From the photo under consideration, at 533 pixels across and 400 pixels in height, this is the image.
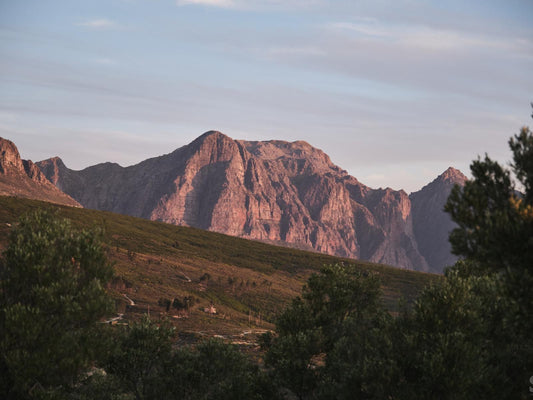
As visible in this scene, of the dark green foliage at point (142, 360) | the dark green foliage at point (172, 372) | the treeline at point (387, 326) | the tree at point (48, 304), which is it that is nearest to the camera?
the treeline at point (387, 326)

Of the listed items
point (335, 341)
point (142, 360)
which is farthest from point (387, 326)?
point (142, 360)

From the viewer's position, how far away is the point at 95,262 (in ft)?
149

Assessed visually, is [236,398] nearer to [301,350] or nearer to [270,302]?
[301,350]

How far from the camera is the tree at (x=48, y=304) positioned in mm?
38594

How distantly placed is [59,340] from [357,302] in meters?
46.1

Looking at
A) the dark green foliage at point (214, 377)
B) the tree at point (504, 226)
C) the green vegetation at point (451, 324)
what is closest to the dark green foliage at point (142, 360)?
the dark green foliage at point (214, 377)

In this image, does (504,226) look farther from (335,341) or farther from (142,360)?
(142,360)

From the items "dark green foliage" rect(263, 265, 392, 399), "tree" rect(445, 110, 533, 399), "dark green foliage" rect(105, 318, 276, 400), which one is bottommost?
"dark green foliage" rect(105, 318, 276, 400)

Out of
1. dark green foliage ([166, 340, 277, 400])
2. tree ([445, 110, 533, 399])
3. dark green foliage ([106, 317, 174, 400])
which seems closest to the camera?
tree ([445, 110, 533, 399])

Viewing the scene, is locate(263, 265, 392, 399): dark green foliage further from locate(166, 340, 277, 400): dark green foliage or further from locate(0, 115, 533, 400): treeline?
locate(166, 340, 277, 400): dark green foliage

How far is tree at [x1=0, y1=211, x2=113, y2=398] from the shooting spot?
38.6 metres

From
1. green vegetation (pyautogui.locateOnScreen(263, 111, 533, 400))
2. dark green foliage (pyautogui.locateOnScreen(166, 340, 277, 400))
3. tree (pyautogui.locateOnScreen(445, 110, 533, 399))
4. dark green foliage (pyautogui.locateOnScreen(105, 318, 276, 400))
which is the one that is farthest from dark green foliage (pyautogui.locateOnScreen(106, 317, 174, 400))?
tree (pyautogui.locateOnScreen(445, 110, 533, 399))

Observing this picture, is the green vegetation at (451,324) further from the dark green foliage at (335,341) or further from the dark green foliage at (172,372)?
the dark green foliage at (172,372)

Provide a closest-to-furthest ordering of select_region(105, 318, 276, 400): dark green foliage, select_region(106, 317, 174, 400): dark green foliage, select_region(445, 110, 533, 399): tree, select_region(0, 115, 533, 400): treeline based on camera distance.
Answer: select_region(445, 110, 533, 399): tree < select_region(0, 115, 533, 400): treeline < select_region(105, 318, 276, 400): dark green foliage < select_region(106, 317, 174, 400): dark green foliage
